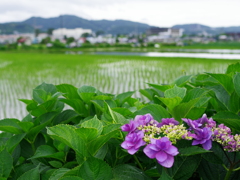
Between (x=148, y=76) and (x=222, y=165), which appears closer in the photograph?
(x=222, y=165)

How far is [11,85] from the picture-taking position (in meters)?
6.66

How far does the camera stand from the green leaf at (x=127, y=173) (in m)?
0.61

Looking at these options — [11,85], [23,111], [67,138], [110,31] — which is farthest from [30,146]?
[110,31]

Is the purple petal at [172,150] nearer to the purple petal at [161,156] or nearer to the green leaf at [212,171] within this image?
the purple petal at [161,156]

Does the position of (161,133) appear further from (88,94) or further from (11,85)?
(11,85)

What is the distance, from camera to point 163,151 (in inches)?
20.6

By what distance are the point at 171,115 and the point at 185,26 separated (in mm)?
154500

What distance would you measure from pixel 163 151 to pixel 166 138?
27 mm

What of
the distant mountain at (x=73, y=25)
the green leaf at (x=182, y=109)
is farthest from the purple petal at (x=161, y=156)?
the distant mountain at (x=73, y=25)

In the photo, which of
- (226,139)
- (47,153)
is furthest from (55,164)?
(226,139)

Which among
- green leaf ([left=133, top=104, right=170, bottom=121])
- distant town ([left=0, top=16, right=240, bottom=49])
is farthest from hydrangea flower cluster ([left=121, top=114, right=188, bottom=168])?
distant town ([left=0, top=16, right=240, bottom=49])

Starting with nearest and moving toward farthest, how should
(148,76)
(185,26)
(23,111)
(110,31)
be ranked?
(23,111)
(148,76)
(110,31)
(185,26)

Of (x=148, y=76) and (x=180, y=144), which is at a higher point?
(x=180, y=144)

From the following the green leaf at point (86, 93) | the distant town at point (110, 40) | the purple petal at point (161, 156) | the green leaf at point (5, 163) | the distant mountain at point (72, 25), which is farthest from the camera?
the distant mountain at point (72, 25)
